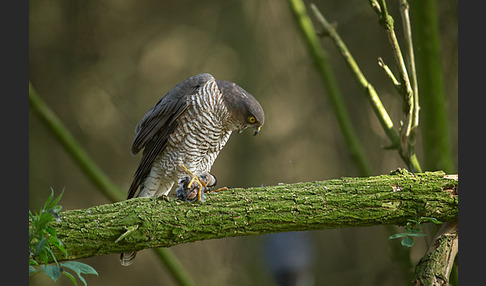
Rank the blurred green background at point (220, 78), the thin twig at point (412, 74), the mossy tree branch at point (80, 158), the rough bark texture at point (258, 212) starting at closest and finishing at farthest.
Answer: the rough bark texture at point (258, 212) → the thin twig at point (412, 74) → the mossy tree branch at point (80, 158) → the blurred green background at point (220, 78)

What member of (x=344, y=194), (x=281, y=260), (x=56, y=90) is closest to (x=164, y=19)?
(x=56, y=90)

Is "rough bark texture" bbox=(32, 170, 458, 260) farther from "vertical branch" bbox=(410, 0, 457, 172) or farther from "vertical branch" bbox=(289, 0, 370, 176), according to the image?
"vertical branch" bbox=(289, 0, 370, 176)

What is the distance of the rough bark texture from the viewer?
194cm

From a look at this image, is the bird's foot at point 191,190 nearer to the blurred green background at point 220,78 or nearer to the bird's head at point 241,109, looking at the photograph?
the bird's head at point 241,109

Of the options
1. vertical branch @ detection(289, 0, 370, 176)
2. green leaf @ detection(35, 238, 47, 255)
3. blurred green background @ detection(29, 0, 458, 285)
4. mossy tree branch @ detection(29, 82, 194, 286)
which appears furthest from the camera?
blurred green background @ detection(29, 0, 458, 285)

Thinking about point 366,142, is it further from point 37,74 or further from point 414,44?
point 37,74

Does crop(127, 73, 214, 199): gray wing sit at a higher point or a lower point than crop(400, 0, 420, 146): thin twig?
higher

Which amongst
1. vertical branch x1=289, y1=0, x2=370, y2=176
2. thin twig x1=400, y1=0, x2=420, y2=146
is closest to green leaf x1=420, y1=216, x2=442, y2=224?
thin twig x1=400, y1=0, x2=420, y2=146

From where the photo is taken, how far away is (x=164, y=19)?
474cm

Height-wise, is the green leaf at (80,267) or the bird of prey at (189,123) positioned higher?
the bird of prey at (189,123)

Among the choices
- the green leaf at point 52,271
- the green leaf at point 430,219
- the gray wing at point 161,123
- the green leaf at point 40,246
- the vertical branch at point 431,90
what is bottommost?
the green leaf at point 430,219

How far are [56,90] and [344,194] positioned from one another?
3.03 metres

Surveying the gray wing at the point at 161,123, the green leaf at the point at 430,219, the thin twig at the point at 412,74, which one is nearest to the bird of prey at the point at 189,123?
the gray wing at the point at 161,123

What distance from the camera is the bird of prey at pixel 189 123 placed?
2.76m
